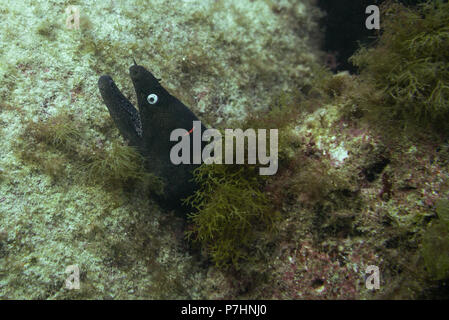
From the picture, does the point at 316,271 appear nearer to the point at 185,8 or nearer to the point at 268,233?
the point at 268,233

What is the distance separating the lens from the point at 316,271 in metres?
2.87

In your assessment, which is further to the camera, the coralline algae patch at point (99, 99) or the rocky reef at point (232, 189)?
the coralline algae patch at point (99, 99)

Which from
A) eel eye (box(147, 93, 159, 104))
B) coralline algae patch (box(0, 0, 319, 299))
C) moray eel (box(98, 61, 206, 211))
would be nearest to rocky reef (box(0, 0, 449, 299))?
coralline algae patch (box(0, 0, 319, 299))

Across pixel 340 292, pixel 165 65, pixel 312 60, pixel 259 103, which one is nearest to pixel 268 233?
pixel 340 292

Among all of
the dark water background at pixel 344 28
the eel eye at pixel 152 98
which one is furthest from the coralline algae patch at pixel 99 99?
the eel eye at pixel 152 98

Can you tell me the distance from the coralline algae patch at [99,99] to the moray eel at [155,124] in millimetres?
362

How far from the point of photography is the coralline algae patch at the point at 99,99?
3043mm

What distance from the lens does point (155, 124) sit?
339cm

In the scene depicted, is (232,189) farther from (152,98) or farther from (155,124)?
(152,98)

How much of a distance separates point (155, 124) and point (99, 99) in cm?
110

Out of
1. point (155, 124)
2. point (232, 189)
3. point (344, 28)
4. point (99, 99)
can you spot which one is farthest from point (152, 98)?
point (344, 28)

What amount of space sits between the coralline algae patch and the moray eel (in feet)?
1.19

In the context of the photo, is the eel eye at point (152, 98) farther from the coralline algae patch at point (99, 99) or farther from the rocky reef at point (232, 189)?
the coralline algae patch at point (99, 99)
